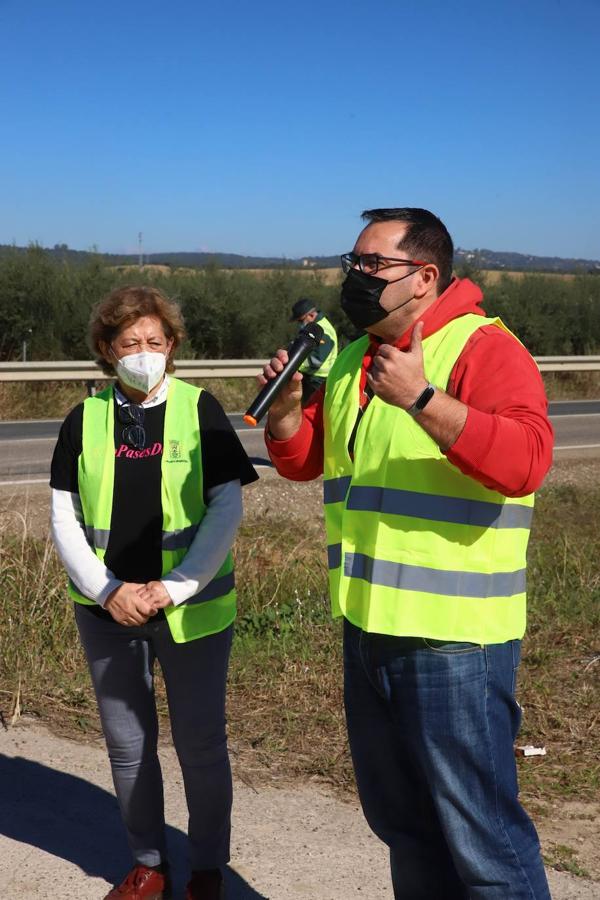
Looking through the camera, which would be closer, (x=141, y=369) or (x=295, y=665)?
(x=141, y=369)

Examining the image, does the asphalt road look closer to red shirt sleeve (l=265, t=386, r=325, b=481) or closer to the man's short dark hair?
red shirt sleeve (l=265, t=386, r=325, b=481)

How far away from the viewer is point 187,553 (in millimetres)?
3393

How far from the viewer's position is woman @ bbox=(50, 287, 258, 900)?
3385 millimetres

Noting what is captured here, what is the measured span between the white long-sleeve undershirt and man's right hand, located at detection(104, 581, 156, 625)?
1.6 inches

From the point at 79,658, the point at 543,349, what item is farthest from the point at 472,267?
the point at 79,658

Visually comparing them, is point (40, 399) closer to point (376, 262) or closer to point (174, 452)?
point (174, 452)

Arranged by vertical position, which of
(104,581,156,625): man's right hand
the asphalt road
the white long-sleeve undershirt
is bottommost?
the asphalt road

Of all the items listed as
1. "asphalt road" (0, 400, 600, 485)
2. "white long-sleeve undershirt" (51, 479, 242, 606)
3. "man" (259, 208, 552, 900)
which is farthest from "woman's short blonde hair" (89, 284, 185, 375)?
"asphalt road" (0, 400, 600, 485)

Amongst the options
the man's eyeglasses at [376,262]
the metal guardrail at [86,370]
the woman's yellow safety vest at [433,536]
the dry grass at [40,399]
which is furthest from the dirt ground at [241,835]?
the dry grass at [40,399]

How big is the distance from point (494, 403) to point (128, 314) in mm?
1444

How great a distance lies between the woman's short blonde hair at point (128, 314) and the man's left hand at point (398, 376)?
1284mm

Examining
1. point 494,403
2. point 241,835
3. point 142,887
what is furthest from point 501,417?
point 241,835

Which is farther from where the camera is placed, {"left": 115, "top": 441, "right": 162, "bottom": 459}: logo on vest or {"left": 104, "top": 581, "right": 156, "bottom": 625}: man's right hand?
{"left": 115, "top": 441, "right": 162, "bottom": 459}: logo on vest

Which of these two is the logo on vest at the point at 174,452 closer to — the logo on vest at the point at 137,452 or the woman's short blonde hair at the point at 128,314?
the logo on vest at the point at 137,452
